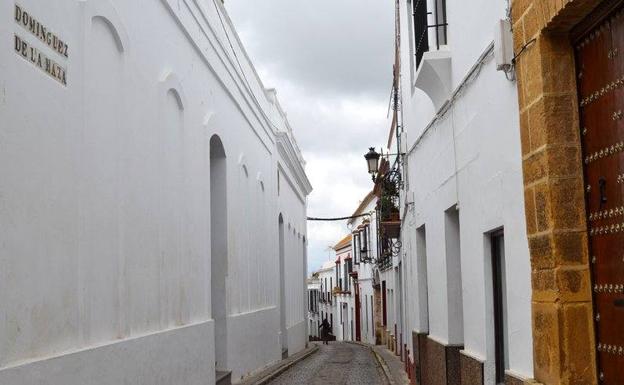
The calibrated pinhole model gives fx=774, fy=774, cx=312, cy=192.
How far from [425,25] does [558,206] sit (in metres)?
4.03

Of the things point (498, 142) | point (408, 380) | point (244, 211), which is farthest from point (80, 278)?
point (408, 380)

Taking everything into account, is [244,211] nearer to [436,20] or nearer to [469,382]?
Answer: [436,20]

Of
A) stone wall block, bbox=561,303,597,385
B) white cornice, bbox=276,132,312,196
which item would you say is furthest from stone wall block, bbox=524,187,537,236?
white cornice, bbox=276,132,312,196

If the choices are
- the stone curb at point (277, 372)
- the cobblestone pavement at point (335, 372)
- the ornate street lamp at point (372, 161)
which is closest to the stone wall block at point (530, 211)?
the stone curb at point (277, 372)

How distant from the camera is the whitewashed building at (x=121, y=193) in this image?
4.52m

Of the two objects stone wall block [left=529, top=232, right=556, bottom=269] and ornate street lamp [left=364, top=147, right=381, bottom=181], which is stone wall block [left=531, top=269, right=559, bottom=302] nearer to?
stone wall block [left=529, top=232, right=556, bottom=269]

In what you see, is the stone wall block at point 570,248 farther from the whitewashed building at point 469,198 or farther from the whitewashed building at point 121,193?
the whitewashed building at point 121,193

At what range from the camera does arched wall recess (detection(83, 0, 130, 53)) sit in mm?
5664

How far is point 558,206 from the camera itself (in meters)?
4.20

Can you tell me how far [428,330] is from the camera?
9.48 m

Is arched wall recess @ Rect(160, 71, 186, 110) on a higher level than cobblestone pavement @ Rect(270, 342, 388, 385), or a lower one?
higher

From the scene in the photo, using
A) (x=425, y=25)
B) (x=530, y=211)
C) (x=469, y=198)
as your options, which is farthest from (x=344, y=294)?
(x=530, y=211)

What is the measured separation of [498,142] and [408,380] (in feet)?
26.7

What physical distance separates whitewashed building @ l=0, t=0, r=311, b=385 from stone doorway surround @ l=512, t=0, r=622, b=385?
294cm
